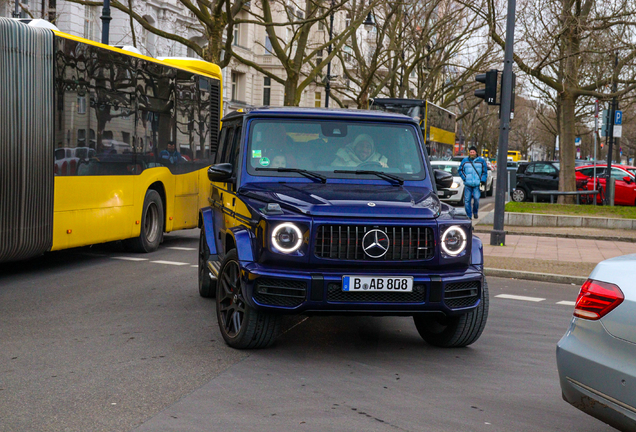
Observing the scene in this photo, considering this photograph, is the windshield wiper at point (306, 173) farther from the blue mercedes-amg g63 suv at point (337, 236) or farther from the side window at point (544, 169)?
the side window at point (544, 169)

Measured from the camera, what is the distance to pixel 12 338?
678 cm

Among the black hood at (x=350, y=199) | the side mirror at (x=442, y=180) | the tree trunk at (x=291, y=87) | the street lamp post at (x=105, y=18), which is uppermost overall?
the street lamp post at (x=105, y=18)

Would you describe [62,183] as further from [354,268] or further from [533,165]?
[533,165]

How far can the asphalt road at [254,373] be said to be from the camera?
479cm

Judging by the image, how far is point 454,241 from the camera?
6168mm

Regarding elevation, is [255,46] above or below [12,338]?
above

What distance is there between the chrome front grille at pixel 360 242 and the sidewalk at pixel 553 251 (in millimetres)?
6331

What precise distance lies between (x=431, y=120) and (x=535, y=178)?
21.6 feet

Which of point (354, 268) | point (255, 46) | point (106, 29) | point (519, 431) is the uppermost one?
point (255, 46)

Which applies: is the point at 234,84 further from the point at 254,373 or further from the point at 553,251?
the point at 254,373

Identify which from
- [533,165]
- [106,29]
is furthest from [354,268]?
[533,165]

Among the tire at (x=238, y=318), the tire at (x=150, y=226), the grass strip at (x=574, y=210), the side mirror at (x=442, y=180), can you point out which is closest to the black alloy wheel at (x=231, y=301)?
the tire at (x=238, y=318)

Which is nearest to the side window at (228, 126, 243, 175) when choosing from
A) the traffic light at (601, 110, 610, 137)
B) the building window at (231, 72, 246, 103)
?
the traffic light at (601, 110, 610, 137)

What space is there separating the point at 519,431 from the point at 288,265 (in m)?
2.06
